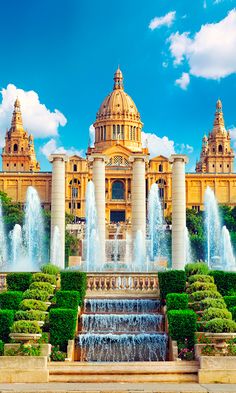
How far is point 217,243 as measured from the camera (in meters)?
91.0

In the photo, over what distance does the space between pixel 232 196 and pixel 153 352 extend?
102 meters

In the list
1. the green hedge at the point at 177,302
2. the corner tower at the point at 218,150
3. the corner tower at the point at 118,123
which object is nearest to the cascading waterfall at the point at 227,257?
the green hedge at the point at 177,302

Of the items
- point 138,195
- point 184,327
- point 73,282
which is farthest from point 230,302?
point 138,195

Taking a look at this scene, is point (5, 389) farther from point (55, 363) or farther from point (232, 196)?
point (232, 196)

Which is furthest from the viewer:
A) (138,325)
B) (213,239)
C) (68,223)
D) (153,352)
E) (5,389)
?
(68,223)

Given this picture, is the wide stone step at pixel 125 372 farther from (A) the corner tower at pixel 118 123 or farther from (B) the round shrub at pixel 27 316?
(A) the corner tower at pixel 118 123

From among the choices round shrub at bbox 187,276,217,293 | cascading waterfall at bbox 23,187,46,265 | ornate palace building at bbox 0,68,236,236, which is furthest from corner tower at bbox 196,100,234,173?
round shrub at bbox 187,276,217,293

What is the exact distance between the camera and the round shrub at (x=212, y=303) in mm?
25500

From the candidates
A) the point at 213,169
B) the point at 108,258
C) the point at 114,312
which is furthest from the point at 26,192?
the point at 114,312

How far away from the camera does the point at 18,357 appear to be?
21.7 metres

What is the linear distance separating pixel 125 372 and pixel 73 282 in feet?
27.1

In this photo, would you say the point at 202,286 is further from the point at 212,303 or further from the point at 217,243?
the point at 217,243

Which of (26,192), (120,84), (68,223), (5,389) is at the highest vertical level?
(120,84)

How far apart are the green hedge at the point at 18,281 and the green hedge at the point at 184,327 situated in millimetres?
8238
